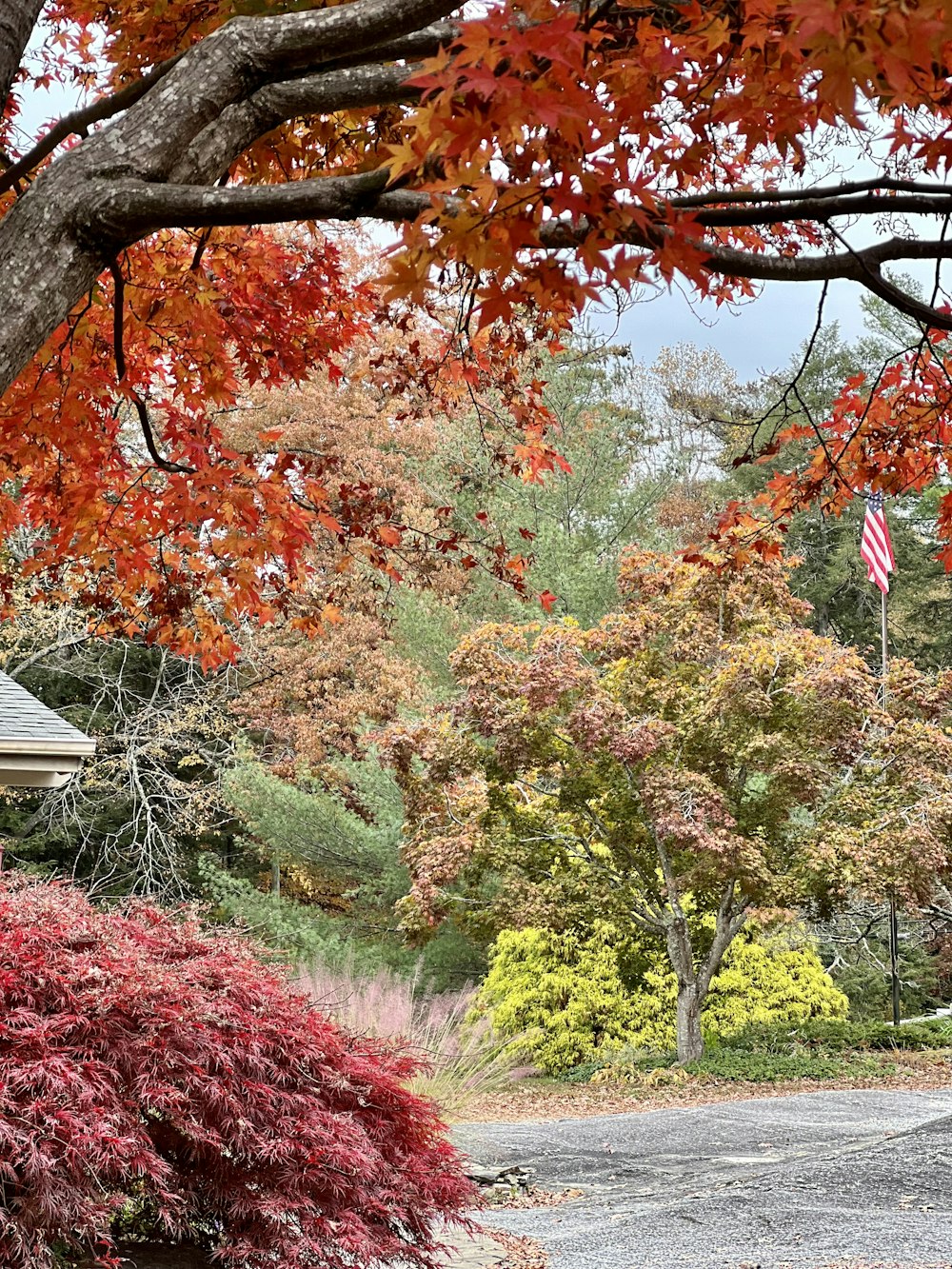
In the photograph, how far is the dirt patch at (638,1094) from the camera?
10078 mm

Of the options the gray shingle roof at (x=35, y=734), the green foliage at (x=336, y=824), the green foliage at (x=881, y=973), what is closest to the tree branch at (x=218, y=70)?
the gray shingle roof at (x=35, y=734)

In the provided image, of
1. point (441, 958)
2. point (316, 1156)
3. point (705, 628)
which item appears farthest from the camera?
point (441, 958)

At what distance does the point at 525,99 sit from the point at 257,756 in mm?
16401

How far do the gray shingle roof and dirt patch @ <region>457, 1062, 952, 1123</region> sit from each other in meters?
4.10

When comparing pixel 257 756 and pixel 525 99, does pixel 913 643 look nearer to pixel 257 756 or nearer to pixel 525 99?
pixel 257 756

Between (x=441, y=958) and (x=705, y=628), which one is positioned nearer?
(x=705, y=628)

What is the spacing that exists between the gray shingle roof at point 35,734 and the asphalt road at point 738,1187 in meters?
3.56

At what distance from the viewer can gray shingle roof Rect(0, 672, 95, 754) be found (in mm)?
7891

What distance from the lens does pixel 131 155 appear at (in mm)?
2938

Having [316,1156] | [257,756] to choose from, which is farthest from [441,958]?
[316,1156]

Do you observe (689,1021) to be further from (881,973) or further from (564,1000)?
(881,973)

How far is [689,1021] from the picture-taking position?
1165 centimetres

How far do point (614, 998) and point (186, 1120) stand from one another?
9.62 meters

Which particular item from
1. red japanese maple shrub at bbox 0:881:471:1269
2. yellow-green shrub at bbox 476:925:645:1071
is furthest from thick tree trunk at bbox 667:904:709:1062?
red japanese maple shrub at bbox 0:881:471:1269
